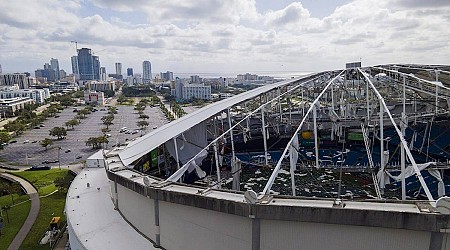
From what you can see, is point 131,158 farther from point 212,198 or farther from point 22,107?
point 22,107

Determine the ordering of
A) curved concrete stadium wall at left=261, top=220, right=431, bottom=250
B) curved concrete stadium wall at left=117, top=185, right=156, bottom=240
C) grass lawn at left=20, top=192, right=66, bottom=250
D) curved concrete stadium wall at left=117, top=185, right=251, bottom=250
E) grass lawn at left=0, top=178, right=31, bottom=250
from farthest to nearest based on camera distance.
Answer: grass lawn at left=0, top=178, right=31, bottom=250
grass lawn at left=20, top=192, right=66, bottom=250
curved concrete stadium wall at left=117, top=185, right=156, bottom=240
curved concrete stadium wall at left=117, top=185, right=251, bottom=250
curved concrete stadium wall at left=261, top=220, right=431, bottom=250

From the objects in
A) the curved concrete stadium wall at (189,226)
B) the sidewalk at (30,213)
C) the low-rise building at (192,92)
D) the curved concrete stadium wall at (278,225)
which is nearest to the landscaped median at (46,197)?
the sidewalk at (30,213)

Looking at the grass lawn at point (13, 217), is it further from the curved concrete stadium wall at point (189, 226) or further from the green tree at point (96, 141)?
the green tree at point (96, 141)

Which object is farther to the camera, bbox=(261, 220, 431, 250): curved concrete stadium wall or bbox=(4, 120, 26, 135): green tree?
bbox=(4, 120, 26, 135): green tree

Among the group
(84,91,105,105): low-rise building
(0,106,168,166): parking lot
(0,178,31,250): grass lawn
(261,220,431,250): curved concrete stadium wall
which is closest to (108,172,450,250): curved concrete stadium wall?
(261,220,431,250): curved concrete stadium wall

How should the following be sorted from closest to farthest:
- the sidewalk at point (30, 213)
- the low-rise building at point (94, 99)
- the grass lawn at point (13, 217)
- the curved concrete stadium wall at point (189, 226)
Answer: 1. the curved concrete stadium wall at point (189, 226)
2. the sidewalk at point (30, 213)
3. the grass lawn at point (13, 217)
4. the low-rise building at point (94, 99)

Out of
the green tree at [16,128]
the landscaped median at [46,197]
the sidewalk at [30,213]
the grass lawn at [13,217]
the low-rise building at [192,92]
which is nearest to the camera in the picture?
the sidewalk at [30,213]

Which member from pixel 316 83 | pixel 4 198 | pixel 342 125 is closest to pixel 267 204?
pixel 342 125

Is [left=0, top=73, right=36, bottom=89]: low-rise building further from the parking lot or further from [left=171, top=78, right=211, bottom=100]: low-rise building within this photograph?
the parking lot
